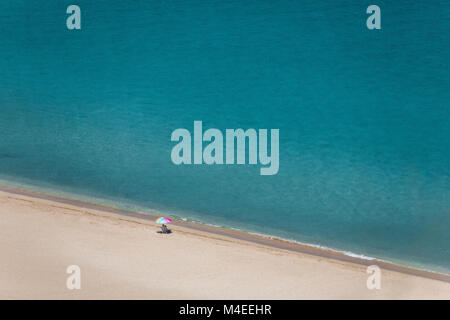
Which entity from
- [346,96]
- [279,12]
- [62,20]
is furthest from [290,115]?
[62,20]

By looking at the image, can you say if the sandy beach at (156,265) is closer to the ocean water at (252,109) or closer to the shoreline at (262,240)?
the shoreline at (262,240)

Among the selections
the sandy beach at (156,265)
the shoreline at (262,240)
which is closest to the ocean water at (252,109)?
the shoreline at (262,240)

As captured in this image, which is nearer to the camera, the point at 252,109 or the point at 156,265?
the point at 156,265

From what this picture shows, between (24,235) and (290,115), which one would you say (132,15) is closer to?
(290,115)

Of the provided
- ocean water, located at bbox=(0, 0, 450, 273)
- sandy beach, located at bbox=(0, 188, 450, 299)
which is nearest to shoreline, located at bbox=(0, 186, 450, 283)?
sandy beach, located at bbox=(0, 188, 450, 299)

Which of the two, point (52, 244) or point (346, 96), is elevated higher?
point (346, 96)

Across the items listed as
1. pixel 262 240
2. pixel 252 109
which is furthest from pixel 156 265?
pixel 252 109

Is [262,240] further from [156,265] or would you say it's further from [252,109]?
[252,109]
